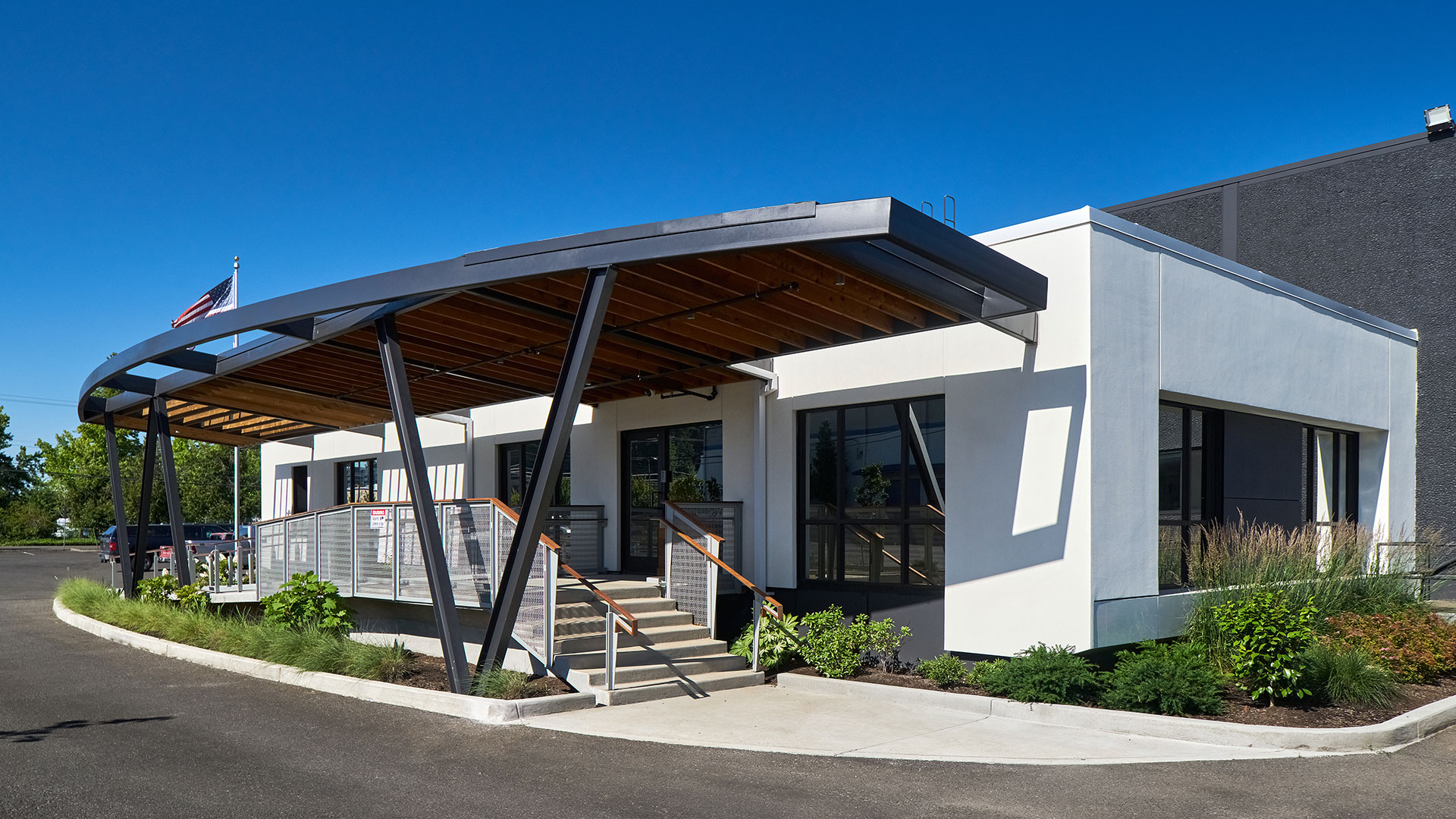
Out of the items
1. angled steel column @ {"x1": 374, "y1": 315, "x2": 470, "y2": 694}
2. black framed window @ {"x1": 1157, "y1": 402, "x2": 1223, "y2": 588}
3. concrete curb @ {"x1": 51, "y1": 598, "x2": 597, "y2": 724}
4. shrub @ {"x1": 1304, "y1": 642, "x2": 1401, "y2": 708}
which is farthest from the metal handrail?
shrub @ {"x1": 1304, "y1": 642, "x2": 1401, "y2": 708}

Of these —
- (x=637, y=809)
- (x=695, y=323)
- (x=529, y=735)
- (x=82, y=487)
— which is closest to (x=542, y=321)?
(x=695, y=323)

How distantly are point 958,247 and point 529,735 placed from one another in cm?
531

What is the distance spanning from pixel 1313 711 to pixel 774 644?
530 cm

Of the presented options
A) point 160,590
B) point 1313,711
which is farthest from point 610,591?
point 160,590

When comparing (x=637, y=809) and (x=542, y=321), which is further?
(x=542, y=321)

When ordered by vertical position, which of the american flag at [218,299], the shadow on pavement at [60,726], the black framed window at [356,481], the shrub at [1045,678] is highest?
the american flag at [218,299]

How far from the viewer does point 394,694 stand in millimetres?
10039

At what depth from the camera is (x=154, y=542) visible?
36156mm

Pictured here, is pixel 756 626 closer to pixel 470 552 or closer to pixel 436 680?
pixel 470 552

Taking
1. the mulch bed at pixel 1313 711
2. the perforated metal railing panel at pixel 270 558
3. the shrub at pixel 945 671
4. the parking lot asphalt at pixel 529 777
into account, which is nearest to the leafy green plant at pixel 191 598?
the perforated metal railing panel at pixel 270 558

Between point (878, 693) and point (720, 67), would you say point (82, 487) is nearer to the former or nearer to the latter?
point (720, 67)

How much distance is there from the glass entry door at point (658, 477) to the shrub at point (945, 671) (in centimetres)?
445

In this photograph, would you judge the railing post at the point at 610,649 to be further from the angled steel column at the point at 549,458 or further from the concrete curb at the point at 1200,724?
the concrete curb at the point at 1200,724

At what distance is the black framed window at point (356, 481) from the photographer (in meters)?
22.8
